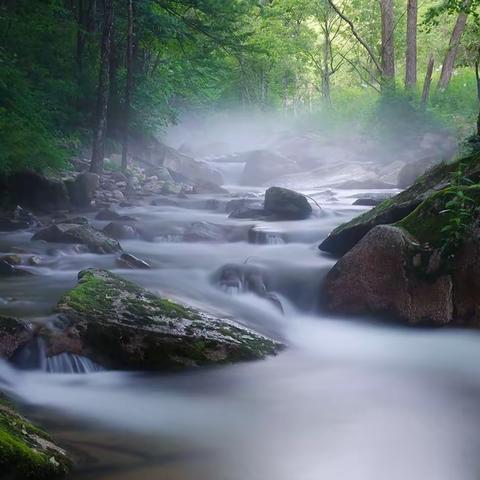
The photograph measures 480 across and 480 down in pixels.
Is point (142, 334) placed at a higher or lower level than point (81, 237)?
lower

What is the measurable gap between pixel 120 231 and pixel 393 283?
684 centimetres

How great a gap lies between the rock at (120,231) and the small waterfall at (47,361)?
7038 millimetres

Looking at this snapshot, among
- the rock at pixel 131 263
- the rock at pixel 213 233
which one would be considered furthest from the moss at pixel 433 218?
the rock at pixel 213 233

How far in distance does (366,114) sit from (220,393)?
25.8 metres

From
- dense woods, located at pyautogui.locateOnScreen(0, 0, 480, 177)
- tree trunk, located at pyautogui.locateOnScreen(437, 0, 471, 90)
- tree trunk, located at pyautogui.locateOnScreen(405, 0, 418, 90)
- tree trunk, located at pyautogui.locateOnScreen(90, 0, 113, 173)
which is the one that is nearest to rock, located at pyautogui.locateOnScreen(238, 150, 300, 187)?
dense woods, located at pyautogui.locateOnScreen(0, 0, 480, 177)

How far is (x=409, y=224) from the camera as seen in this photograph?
7.89 m

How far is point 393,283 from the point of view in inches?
289

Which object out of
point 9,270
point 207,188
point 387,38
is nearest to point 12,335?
point 9,270

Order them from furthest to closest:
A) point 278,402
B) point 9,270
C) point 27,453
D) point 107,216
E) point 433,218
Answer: point 107,216
point 9,270
point 433,218
point 278,402
point 27,453

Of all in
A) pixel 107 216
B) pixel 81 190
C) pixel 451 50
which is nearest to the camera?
pixel 107 216

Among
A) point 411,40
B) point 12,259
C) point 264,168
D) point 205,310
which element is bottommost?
point 205,310

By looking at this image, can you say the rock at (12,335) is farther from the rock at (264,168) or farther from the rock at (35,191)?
the rock at (264,168)

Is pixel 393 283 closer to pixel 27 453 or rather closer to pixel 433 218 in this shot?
pixel 433 218

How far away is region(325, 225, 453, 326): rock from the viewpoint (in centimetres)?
718
